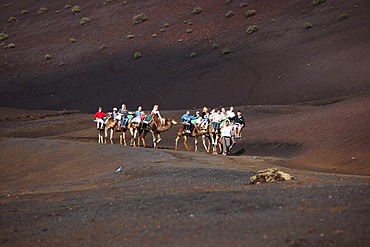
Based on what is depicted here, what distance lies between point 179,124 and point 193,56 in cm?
2749

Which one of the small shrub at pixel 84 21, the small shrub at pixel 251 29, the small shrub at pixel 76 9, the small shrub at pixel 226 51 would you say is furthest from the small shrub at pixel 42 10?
the small shrub at pixel 226 51

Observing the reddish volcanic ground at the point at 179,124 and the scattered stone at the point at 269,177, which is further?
the scattered stone at the point at 269,177

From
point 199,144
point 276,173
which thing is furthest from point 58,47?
point 276,173

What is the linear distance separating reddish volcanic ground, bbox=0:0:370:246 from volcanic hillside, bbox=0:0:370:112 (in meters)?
0.22

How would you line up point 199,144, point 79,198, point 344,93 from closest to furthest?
point 79,198
point 199,144
point 344,93

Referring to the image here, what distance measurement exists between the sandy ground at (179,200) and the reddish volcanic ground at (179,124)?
6 cm

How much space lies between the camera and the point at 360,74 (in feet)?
194

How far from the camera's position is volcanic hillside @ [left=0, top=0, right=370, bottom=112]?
63906 millimetres

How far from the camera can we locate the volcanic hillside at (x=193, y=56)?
63.9 m

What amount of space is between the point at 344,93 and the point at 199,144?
17.8m

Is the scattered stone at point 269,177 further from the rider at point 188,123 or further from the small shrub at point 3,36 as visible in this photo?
the small shrub at point 3,36

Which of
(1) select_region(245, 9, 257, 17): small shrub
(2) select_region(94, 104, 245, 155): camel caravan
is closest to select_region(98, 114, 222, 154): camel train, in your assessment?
(2) select_region(94, 104, 245, 155): camel caravan

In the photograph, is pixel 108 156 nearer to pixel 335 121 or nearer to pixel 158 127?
pixel 158 127

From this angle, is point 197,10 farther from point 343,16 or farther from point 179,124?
point 179,124
